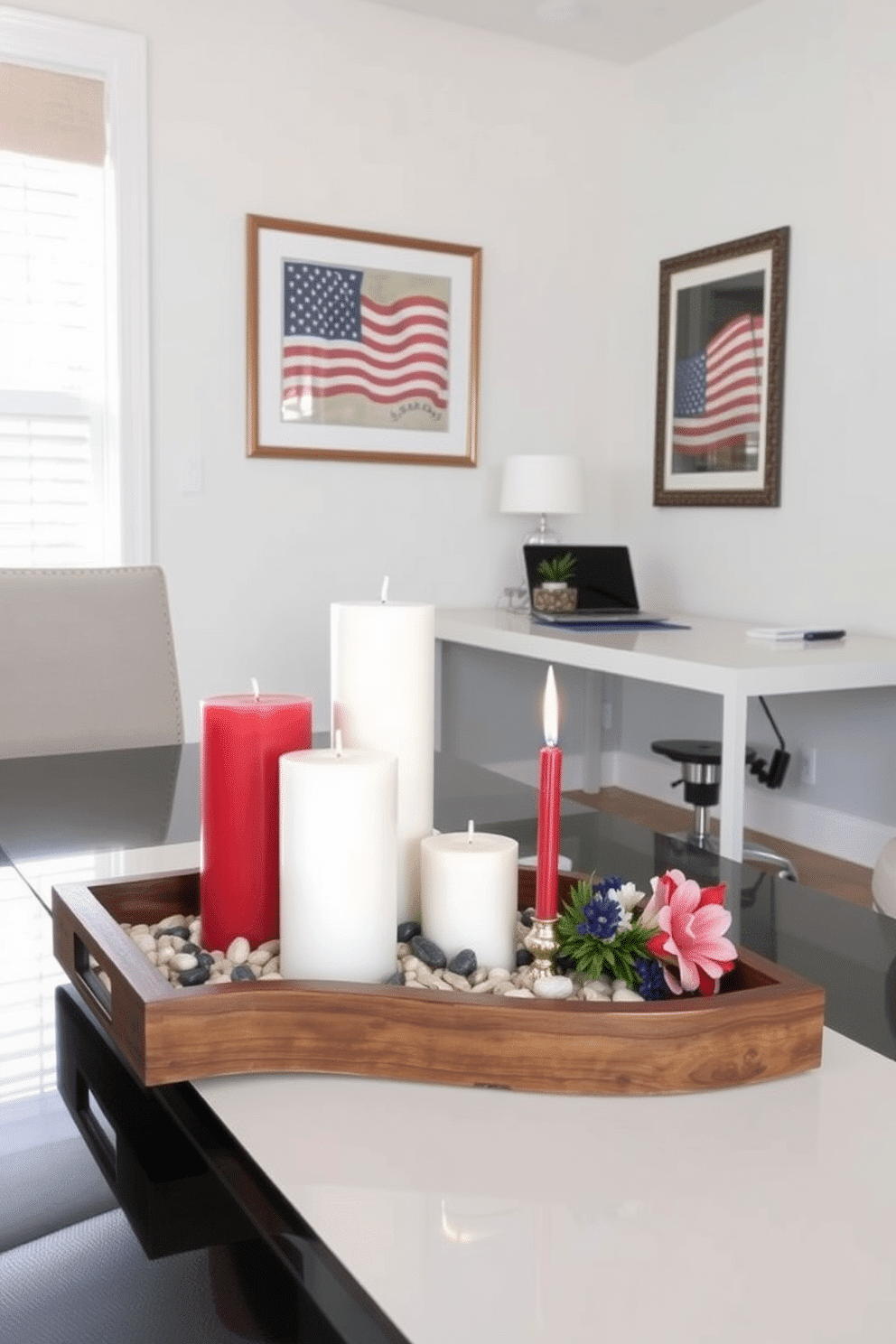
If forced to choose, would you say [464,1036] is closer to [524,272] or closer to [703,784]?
[703,784]

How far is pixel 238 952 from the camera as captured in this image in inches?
30.6

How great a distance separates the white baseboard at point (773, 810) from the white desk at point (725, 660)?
1.39ft

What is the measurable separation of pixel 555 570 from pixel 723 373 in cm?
84

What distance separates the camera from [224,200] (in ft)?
12.0

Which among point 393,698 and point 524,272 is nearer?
point 393,698

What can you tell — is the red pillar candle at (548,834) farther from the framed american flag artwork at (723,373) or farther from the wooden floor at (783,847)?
the framed american flag artwork at (723,373)

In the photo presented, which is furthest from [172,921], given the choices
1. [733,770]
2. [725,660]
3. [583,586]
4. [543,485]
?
[543,485]

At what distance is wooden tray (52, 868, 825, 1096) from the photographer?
0.65m

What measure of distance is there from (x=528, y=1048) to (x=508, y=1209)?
4.6 inches

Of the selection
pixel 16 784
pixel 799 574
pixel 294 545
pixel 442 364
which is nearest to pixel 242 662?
pixel 294 545

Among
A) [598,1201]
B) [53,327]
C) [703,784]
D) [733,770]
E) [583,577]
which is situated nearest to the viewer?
[598,1201]

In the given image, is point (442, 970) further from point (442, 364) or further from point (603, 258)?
point (603, 258)

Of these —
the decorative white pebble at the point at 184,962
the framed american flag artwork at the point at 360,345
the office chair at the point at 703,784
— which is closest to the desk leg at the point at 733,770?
the office chair at the point at 703,784

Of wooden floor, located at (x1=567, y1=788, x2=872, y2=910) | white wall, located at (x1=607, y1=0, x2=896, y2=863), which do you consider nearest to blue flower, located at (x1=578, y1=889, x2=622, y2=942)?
wooden floor, located at (x1=567, y1=788, x2=872, y2=910)
